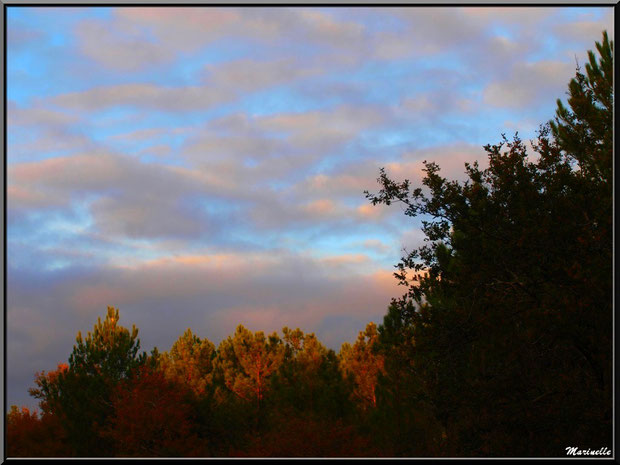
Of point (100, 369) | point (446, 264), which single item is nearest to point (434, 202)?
point (446, 264)

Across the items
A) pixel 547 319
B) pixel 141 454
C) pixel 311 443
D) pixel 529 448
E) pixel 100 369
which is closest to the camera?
pixel 547 319

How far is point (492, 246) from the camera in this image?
16344 mm

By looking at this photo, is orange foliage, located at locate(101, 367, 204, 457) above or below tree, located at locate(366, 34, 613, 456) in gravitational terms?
below

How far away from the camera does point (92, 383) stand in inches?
1497

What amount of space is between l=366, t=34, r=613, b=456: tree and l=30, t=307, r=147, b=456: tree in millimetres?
24254

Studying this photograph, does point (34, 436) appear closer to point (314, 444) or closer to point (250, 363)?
point (250, 363)

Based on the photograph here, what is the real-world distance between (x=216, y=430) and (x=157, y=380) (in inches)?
173

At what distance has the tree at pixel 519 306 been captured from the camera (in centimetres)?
1505

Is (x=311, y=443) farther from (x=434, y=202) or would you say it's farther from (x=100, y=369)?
(x=100, y=369)

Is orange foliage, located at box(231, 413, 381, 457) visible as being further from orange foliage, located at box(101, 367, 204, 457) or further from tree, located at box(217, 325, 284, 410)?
tree, located at box(217, 325, 284, 410)

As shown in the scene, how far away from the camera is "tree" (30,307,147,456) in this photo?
3728cm

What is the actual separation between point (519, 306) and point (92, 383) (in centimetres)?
2921

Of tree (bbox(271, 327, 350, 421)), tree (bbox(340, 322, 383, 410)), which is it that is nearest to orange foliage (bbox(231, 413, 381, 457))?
tree (bbox(271, 327, 350, 421))

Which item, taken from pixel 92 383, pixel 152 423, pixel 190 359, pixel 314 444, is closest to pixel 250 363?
pixel 190 359
